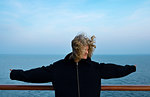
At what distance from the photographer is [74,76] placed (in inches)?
68.1

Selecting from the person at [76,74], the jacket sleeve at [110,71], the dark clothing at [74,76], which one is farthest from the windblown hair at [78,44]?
the jacket sleeve at [110,71]

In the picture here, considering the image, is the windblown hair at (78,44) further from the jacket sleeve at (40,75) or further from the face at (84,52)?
the jacket sleeve at (40,75)

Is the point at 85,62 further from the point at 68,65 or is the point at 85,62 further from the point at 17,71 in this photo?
the point at 17,71

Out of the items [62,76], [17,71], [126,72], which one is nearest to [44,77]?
[62,76]

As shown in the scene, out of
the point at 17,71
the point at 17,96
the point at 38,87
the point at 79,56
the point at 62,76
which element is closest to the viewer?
the point at 79,56

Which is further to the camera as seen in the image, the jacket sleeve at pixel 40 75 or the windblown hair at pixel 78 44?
the jacket sleeve at pixel 40 75

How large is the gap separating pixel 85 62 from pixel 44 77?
454 millimetres

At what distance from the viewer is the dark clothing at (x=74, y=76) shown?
5.66ft

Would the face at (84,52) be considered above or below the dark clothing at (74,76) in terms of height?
above

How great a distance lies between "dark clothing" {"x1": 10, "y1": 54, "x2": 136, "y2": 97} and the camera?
1.73 m

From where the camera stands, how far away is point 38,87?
7.39 ft

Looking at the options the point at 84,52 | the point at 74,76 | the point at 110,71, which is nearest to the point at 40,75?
the point at 74,76

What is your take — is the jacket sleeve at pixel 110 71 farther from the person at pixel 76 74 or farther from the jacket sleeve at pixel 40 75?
the jacket sleeve at pixel 40 75

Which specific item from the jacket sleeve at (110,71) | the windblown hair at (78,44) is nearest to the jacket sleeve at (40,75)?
the windblown hair at (78,44)
